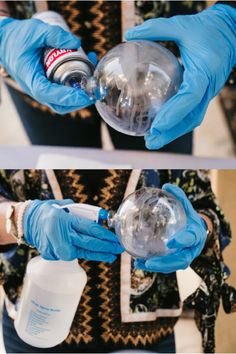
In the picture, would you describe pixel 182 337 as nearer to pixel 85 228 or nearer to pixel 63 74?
pixel 85 228

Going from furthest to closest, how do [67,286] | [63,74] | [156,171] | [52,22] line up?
[156,171]
[52,22]
[67,286]
[63,74]

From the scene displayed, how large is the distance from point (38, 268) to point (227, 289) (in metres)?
0.61

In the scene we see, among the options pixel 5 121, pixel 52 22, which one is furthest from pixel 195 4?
Result: pixel 5 121

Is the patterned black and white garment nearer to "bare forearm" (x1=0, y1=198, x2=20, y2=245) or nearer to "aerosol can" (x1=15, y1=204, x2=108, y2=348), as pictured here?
"bare forearm" (x1=0, y1=198, x2=20, y2=245)

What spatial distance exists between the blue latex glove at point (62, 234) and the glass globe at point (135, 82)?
0.23 m

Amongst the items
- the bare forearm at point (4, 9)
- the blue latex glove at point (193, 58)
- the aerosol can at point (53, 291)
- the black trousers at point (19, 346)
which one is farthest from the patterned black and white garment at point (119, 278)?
the bare forearm at point (4, 9)

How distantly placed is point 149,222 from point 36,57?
0.46 m

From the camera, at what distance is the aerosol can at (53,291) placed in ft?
3.82

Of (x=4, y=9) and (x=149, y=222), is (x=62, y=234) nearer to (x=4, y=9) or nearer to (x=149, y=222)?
(x=149, y=222)

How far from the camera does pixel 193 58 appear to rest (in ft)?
3.83

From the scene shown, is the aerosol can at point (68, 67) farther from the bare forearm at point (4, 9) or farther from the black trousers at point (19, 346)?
the black trousers at point (19, 346)

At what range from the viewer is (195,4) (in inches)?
60.7

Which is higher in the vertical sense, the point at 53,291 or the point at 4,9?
the point at 4,9

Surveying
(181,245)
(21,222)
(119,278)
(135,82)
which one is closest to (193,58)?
(135,82)
